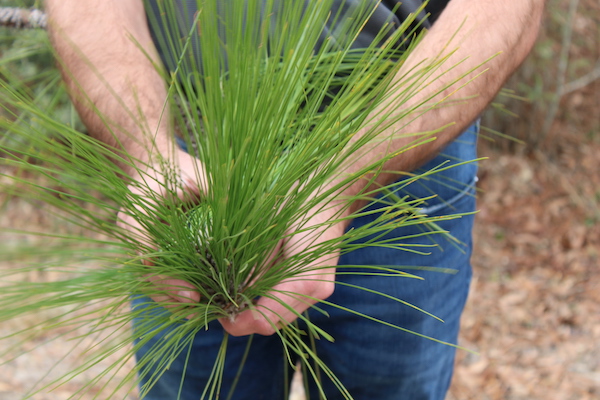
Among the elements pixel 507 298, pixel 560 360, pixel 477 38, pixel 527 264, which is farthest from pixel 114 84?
pixel 527 264

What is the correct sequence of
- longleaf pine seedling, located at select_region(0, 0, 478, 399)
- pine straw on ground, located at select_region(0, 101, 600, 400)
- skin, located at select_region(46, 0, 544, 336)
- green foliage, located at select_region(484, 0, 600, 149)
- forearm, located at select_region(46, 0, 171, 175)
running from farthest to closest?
green foliage, located at select_region(484, 0, 600, 149) → pine straw on ground, located at select_region(0, 101, 600, 400) → forearm, located at select_region(46, 0, 171, 175) → skin, located at select_region(46, 0, 544, 336) → longleaf pine seedling, located at select_region(0, 0, 478, 399)

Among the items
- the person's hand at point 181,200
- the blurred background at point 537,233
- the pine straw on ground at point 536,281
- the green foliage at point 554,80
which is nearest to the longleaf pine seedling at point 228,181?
the person's hand at point 181,200

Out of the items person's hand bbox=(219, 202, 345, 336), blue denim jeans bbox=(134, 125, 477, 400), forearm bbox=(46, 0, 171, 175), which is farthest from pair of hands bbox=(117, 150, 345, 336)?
blue denim jeans bbox=(134, 125, 477, 400)

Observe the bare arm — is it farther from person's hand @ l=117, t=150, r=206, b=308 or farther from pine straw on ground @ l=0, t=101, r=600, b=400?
pine straw on ground @ l=0, t=101, r=600, b=400

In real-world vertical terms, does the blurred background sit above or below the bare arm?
below

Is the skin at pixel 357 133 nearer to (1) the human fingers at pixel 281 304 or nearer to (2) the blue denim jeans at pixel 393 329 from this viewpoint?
(1) the human fingers at pixel 281 304

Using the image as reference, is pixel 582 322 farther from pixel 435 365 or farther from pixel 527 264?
pixel 435 365
